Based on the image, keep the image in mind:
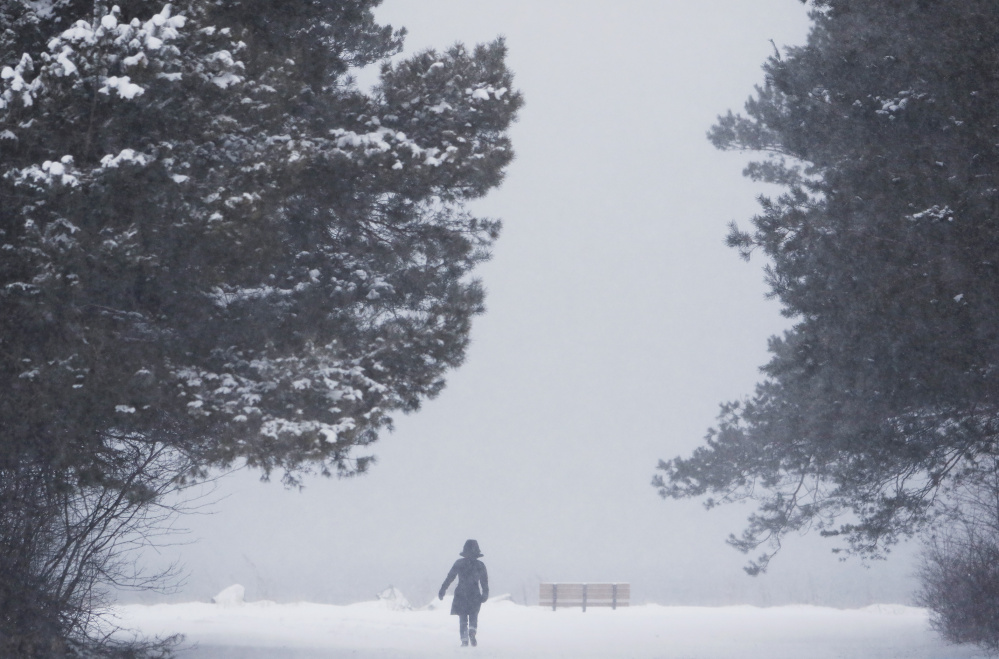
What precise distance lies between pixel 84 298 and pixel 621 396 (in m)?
133

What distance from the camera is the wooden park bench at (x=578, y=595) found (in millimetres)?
21562

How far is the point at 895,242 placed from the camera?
9188mm

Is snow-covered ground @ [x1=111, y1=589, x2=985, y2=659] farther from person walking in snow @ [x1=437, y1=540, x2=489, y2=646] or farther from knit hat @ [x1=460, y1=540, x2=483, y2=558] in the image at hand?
knit hat @ [x1=460, y1=540, x2=483, y2=558]

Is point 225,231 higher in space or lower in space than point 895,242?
lower

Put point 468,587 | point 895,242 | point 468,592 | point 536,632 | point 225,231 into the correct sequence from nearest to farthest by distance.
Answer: point 225,231 → point 895,242 → point 468,592 → point 468,587 → point 536,632

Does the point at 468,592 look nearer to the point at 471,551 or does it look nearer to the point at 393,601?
the point at 471,551

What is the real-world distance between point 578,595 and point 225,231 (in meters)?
16.6

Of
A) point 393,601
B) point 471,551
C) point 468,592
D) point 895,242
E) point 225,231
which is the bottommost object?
point 393,601

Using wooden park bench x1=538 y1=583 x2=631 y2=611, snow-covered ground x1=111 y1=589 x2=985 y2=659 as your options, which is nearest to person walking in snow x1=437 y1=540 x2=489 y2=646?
snow-covered ground x1=111 y1=589 x2=985 y2=659

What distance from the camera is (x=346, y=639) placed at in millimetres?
12758

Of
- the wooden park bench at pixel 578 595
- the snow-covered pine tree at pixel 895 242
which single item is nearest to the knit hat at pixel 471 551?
the snow-covered pine tree at pixel 895 242

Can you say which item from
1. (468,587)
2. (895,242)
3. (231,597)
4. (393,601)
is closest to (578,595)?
(393,601)

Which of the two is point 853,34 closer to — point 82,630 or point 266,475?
point 266,475

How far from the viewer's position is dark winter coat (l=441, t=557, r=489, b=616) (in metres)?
12.7
